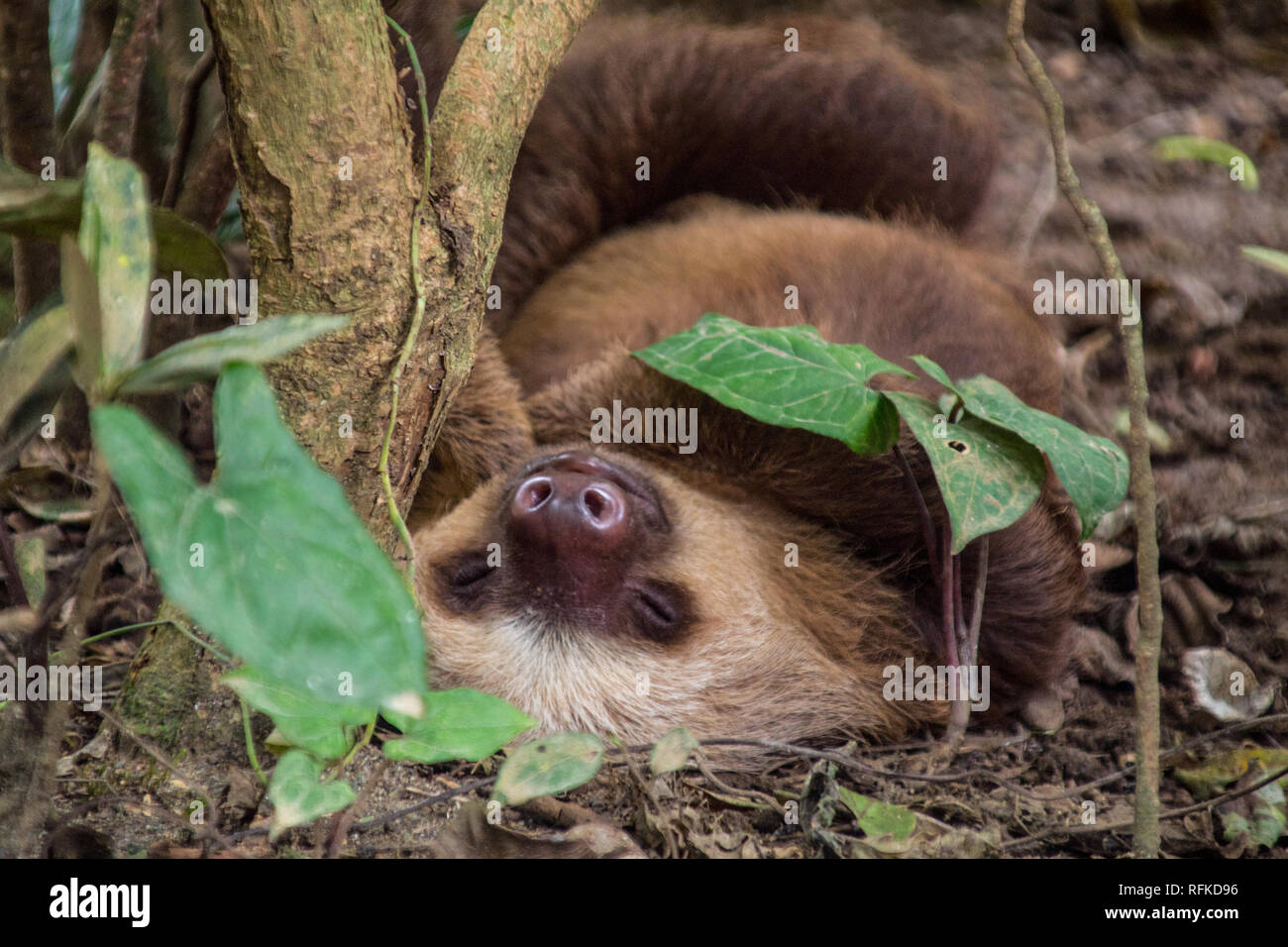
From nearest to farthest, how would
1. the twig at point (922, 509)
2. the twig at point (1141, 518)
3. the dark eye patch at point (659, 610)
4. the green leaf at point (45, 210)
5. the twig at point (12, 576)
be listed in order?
the twig at point (12, 576) < the green leaf at point (45, 210) < the twig at point (1141, 518) < the twig at point (922, 509) < the dark eye patch at point (659, 610)

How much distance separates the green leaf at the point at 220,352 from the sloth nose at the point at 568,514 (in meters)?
1.33

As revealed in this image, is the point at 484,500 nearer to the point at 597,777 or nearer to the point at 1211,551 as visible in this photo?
the point at 597,777

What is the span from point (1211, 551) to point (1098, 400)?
0.75 metres

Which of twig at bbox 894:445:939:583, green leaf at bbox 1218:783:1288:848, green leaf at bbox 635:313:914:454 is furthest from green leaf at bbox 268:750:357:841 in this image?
green leaf at bbox 1218:783:1288:848

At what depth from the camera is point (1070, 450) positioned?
6.87 ft

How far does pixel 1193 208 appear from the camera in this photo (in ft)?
14.2

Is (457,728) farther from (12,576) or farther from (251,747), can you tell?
(12,576)

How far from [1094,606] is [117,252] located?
8.91 feet

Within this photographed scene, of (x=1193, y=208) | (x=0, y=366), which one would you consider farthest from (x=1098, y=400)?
(x=0, y=366)

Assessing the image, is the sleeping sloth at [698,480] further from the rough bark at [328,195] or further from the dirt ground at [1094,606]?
the rough bark at [328,195]

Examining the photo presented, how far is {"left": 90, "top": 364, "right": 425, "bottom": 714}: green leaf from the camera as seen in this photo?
1.18 m

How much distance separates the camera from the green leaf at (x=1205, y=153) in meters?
4.07

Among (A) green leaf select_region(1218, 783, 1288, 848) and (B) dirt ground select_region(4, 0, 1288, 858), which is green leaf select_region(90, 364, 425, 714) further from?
(A) green leaf select_region(1218, 783, 1288, 848)

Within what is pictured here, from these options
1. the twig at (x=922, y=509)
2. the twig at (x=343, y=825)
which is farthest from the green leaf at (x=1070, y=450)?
the twig at (x=343, y=825)
